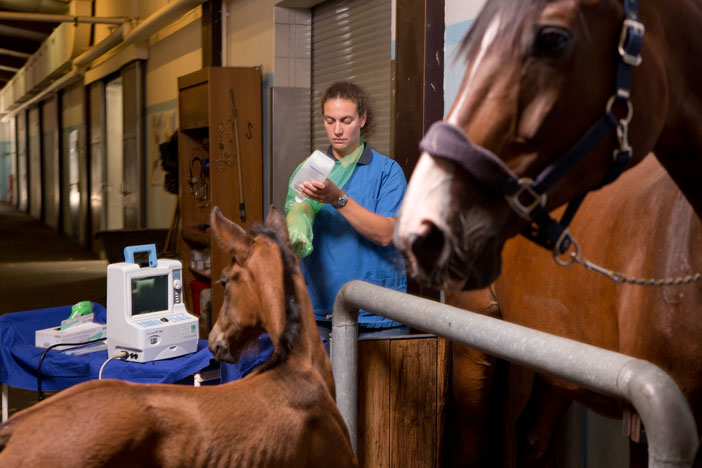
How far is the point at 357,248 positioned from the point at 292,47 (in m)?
3.66

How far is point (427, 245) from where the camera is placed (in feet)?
3.58

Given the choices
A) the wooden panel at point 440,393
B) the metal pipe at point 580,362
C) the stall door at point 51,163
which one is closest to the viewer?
the metal pipe at point 580,362

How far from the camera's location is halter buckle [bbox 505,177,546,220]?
1.11 m

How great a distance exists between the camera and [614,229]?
6.05ft

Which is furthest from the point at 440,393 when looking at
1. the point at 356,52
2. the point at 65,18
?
the point at 65,18

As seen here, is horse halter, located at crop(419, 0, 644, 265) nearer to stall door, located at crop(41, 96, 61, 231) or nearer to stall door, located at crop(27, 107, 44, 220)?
stall door, located at crop(41, 96, 61, 231)

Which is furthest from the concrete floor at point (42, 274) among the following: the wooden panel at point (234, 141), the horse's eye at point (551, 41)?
the horse's eye at point (551, 41)

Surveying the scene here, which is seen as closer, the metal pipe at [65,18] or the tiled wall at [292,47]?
the tiled wall at [292,47]

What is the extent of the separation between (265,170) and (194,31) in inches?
105

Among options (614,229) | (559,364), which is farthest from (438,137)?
(614,229)

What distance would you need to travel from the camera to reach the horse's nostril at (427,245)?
1.06m

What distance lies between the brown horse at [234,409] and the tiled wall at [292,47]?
13.0ft

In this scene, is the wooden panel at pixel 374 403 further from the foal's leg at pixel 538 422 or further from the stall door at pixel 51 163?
the stall door at pixel 51 163

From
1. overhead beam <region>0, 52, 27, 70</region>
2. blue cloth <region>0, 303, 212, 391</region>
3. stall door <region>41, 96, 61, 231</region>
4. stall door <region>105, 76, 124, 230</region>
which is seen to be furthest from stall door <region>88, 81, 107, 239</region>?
blue cloth <region>0, 303, 212, 391</region>
